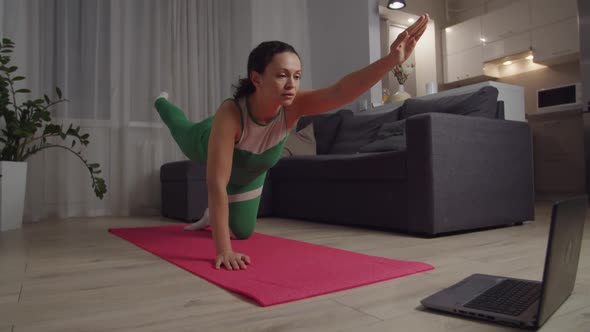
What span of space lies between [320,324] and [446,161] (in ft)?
4.85

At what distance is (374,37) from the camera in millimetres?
4559

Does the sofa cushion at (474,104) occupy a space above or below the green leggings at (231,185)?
above

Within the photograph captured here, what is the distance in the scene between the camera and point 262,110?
1.61 m

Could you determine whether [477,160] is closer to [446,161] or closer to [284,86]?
[446,161]

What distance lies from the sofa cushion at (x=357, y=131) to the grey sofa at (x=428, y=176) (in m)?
0.19

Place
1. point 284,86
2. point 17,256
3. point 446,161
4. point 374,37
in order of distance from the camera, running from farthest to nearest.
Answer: point 374,37 < point 446,161 < point 17,256 < point 284,86

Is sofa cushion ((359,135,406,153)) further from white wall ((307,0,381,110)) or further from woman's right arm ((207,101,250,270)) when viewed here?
white wall ((307,0,381,110))

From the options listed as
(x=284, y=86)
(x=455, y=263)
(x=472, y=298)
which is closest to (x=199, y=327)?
(x=472, y=298)

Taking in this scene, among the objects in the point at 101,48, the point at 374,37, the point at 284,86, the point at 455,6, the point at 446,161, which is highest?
the point at 455,6

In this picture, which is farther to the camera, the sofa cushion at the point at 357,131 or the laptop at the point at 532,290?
the sofa cushion at the point at 357,131

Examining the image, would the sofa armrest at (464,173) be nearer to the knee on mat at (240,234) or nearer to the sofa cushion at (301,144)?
the knee on mat at (240,234)

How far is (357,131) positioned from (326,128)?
36cm

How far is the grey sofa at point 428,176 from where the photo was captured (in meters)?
2.14

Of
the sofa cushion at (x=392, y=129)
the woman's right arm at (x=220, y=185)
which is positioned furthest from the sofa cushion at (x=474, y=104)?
the woman's right arm at (x=220, y=185)
